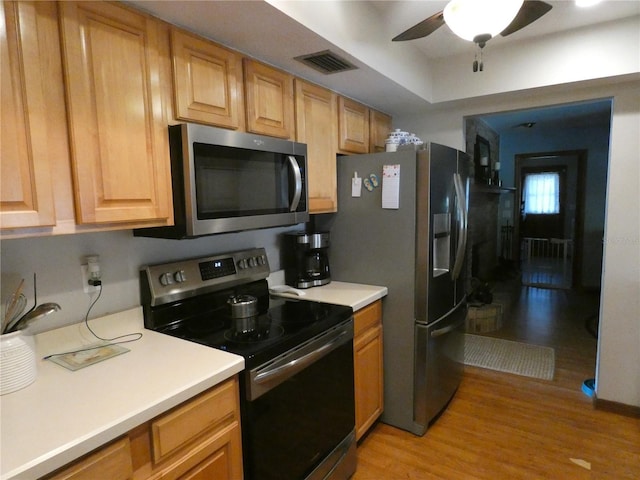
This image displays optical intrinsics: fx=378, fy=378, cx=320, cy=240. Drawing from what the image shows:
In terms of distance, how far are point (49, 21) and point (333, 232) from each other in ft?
5.77

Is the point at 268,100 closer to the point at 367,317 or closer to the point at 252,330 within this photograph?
the point at 252,330

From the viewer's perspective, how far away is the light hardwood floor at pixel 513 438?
1995 mm

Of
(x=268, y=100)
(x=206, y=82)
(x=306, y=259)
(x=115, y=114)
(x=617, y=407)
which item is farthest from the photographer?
(x=617, y=407)


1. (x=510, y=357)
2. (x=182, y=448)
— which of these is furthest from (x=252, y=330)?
(x=510, y=357)

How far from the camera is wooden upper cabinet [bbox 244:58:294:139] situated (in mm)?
1739

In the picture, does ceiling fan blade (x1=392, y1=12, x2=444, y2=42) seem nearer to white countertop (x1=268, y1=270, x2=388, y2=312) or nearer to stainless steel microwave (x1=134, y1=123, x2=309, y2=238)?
stainless steel microwave (x1=134, y1=123, x2=309, y2=238)

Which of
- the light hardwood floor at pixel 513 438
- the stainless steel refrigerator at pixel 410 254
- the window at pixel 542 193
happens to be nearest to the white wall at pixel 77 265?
the stainless steel refrigerator at pixel 410 254

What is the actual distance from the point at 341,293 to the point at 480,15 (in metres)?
1.48

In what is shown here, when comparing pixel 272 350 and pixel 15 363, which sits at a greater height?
pixel 15 363

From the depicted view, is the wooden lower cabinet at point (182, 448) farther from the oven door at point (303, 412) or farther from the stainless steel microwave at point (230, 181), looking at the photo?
the stainless steel microwave at point (230, 181)

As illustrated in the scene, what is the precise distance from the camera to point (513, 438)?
2252 millimetres

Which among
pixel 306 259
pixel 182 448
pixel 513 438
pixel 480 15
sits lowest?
pixel 513 438

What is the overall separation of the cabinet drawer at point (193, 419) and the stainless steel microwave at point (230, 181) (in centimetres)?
59

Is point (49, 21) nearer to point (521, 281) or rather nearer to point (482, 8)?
point (482, 8)
